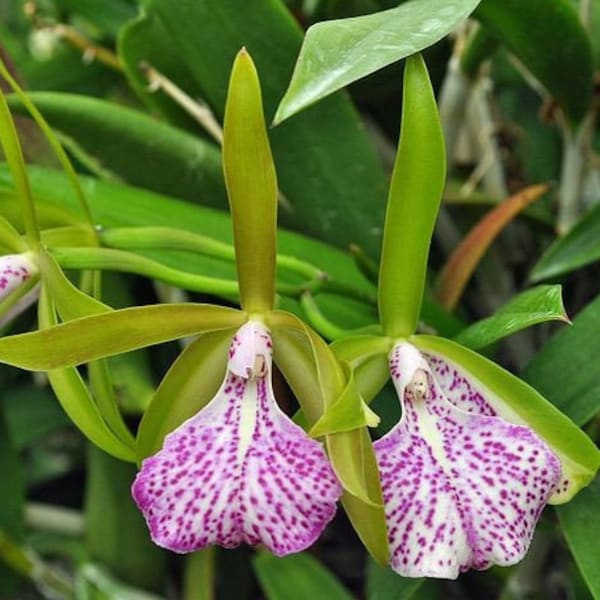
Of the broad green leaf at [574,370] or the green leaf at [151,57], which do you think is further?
the green leaf at [151,57]

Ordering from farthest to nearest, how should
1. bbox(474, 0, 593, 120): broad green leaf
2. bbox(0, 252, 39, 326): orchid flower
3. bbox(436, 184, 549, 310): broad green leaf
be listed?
bbox(436, 184, 549, 310): broad green leaf < bbox(474, 0, 593, 120): broad green leaf < bbox(0, 252, 39, 326): orchid flower

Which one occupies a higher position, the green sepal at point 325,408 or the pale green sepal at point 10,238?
the pale green sepal at point 10,238

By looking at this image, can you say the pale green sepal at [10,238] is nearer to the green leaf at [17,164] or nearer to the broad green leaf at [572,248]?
the green leaf at [17,164]

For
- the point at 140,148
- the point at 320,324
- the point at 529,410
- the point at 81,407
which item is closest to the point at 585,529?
the point at 529,410

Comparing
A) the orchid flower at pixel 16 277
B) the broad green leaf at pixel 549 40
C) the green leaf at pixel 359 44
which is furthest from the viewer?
the broad green leaf at pixel 549 40

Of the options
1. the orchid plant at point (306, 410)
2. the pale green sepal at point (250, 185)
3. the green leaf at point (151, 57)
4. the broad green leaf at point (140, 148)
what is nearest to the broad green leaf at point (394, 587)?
the orchid plant at point (306, 410)

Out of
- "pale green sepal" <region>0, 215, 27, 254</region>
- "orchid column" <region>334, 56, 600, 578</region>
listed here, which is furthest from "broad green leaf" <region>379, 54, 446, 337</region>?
"pale green sepal" <region>0, 215, 27, 254</region>

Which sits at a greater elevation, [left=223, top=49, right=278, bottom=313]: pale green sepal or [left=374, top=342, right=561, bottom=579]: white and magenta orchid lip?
[left=223, top=49, right=278, bottom=313]: pale green sepal

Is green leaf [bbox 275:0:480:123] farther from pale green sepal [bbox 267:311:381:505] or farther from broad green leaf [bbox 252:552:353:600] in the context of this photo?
broad green leaf [bbox 252:552:353:600]
